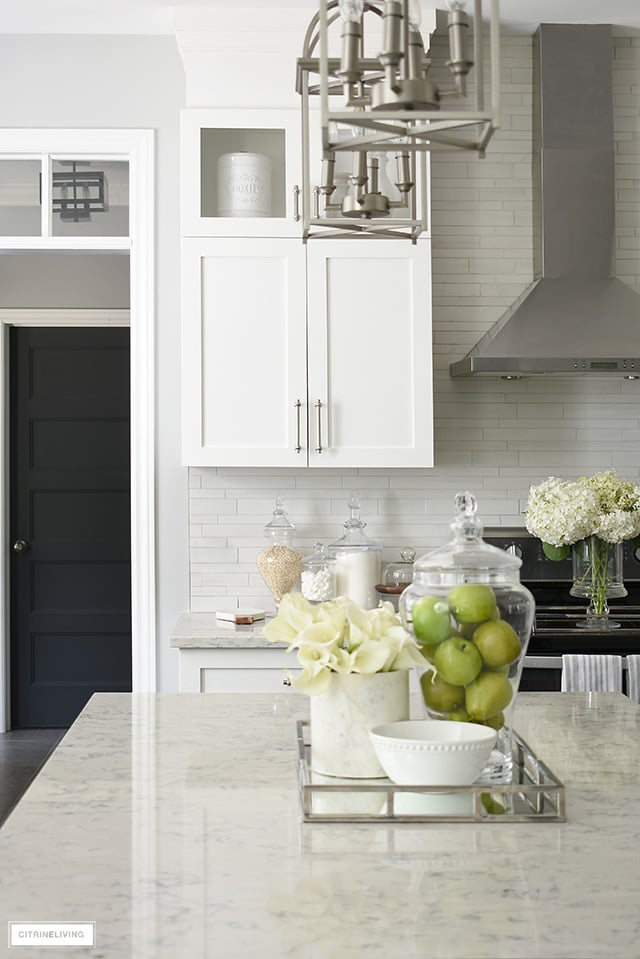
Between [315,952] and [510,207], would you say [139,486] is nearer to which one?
[510,207]

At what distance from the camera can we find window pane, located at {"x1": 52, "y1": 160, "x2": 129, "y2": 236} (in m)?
4.00

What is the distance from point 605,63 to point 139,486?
92.1 inches

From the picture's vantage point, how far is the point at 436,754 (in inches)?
56.1

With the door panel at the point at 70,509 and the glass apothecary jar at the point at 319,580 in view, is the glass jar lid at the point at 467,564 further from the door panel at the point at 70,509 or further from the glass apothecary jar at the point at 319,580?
the door panel at the point at 70,509

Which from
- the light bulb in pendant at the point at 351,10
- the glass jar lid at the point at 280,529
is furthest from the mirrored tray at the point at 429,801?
the glass jar lid at the point at 280,529

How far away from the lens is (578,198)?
3.86m

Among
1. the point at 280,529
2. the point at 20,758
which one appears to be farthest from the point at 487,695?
the point at 20,758

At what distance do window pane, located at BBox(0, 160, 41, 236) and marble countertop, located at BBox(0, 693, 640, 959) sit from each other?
8.85 ft

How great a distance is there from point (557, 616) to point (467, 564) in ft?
7.35

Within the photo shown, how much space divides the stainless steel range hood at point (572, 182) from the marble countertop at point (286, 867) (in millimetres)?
2277

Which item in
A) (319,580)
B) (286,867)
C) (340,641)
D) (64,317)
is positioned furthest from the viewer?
(64,317)

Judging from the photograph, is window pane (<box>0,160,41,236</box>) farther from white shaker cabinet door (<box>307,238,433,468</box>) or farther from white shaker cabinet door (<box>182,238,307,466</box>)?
white shaker cabinet door (<box>307,238,433,468</box>)

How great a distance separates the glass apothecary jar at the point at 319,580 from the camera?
3.57 meters

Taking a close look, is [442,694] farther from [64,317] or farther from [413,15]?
[64,317]
